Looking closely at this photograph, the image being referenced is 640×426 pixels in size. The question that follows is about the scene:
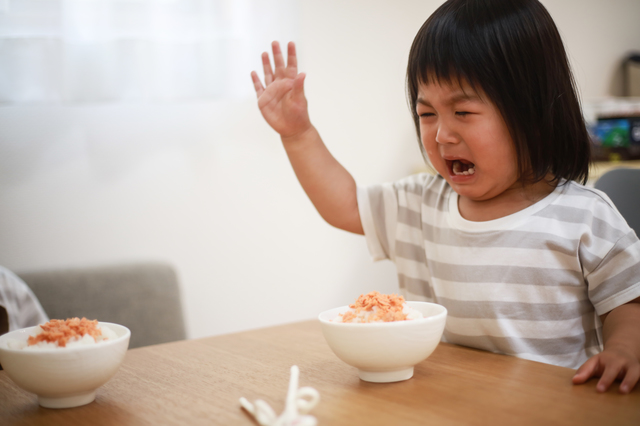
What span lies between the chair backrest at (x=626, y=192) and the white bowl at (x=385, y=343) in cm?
56

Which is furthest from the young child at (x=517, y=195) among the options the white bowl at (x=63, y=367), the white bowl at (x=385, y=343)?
the white bowl at (x=63, y=367)

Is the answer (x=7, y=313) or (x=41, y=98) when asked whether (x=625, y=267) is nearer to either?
(x=7, y=313)

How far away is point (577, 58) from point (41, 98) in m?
2.30

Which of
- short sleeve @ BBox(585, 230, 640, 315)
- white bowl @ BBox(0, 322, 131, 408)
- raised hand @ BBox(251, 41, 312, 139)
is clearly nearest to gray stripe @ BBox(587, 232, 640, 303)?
short sleeve @ BBox(585, 230, 640, 315)

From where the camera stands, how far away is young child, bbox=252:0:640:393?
2.70ft

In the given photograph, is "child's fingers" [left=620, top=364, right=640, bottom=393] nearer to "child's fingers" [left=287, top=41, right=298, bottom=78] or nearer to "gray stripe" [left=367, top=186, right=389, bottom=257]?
"gray stripe" [left=367, top=186, right=389, bottom=257]

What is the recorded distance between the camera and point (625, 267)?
77cm

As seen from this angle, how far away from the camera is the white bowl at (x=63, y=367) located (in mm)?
562

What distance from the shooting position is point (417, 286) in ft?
3.41

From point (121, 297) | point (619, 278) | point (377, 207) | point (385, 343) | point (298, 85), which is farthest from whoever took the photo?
point (121, 297)

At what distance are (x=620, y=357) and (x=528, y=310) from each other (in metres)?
0.23

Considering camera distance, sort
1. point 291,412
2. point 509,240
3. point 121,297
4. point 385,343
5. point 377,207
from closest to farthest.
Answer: point 291,412 → point 385,343 → point 509,240 → point 377,207 → point 121,297

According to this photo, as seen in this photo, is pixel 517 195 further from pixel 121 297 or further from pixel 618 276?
pixel 121 297

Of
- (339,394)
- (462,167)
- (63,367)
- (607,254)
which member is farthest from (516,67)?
(63,367)
